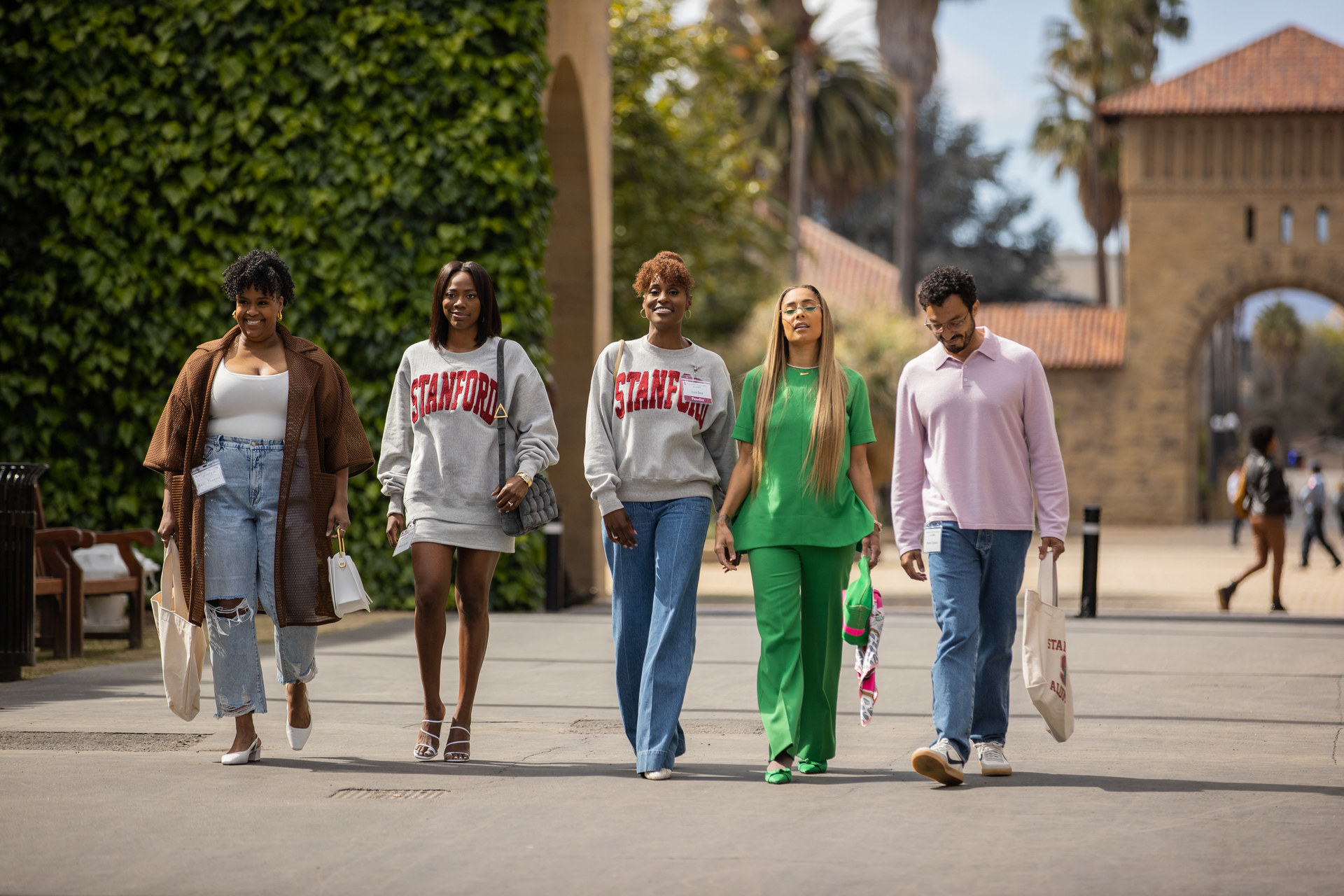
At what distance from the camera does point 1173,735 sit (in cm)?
654

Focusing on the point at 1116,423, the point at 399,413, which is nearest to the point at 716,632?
the point at 399,413

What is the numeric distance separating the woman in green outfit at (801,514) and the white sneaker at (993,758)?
1.83ft

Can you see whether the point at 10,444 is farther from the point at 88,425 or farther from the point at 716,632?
the point at 716,632

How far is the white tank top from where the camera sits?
5.81 m

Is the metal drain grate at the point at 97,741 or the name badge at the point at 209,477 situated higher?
the name badge at the point at 209,477

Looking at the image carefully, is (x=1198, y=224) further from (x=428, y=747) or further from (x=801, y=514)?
(x=428, y=747)

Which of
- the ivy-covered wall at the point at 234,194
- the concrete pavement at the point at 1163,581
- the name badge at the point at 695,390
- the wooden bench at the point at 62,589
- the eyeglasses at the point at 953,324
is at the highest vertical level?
the ivy-covered wall at the point at 234,194

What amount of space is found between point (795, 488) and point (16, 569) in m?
4.54

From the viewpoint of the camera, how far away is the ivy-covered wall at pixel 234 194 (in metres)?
11.8

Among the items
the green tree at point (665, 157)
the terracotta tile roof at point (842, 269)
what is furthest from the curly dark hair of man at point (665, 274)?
the terracotta tile roof at point (842, 269)

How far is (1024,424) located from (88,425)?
8.83 meters

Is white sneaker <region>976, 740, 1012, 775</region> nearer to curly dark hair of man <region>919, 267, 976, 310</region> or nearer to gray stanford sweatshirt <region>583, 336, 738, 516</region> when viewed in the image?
gray stanford sweatshirt <region>583, 336, 738, 516</region>

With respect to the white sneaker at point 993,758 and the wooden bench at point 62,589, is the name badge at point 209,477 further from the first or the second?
the wooden bench at point 62,589

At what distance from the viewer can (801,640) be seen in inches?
220
